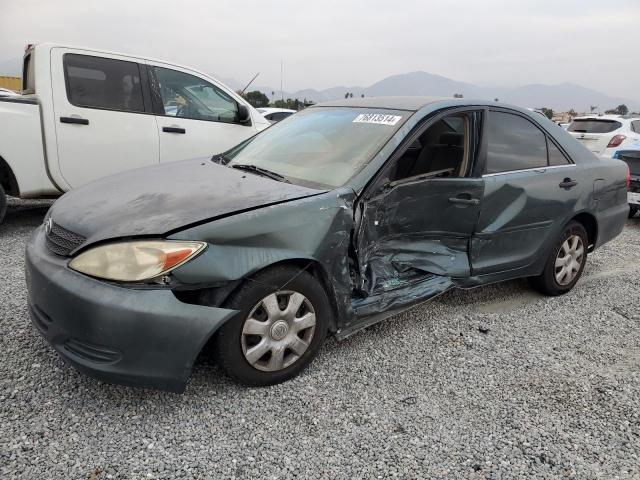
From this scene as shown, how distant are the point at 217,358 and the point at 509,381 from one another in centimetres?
163

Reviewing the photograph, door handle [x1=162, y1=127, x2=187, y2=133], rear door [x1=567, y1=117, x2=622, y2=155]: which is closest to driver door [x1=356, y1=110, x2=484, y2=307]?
door handle [x1=162, y1=127, x2=187, y2=133]

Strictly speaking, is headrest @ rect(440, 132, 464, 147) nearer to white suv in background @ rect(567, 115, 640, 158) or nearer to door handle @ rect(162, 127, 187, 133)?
door handle @ rect(162, 127, 187, 133)

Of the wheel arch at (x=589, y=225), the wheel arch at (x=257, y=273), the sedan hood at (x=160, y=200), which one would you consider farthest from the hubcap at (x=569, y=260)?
the sedan hood at (x=160, y=200)

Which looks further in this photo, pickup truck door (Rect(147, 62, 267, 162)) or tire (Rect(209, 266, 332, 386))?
pickup truck door (Rect(147, 62, 267, 162))

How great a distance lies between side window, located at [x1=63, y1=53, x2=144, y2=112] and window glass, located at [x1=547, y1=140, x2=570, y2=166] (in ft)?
13.0

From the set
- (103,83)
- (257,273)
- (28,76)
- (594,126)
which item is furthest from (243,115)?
(594,126)

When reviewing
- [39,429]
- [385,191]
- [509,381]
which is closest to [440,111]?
[385,191]

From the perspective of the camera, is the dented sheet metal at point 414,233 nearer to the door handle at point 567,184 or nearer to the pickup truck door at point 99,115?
the door handle at point 567,184

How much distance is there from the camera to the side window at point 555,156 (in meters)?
3.89

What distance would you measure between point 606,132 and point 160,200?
9750 millimetres

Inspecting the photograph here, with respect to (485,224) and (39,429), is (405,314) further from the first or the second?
(39,429)

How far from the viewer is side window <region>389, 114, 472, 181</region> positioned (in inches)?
132

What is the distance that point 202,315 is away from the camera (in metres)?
2.19

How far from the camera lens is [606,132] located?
9.70 meters
